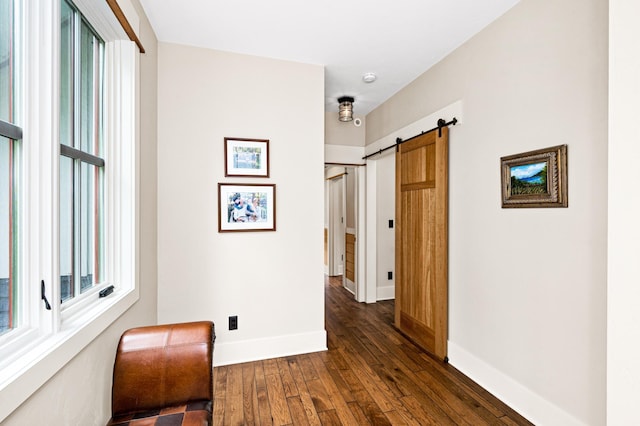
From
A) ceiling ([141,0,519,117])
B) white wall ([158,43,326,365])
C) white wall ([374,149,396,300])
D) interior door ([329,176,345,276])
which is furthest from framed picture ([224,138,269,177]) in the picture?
interior door ([329,176,345,276])

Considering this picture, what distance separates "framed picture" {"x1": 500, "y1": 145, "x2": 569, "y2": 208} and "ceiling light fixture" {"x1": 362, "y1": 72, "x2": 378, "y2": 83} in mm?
1541

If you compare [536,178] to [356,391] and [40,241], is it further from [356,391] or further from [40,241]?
[40,241]

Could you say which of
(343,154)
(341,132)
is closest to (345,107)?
(341,132)

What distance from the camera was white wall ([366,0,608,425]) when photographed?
1.59 metres

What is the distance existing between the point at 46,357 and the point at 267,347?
76.1 inches

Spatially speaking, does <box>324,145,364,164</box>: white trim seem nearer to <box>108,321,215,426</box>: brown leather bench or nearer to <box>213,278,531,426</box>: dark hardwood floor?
<box>213,278,531,426</box>: dark hardwood floor

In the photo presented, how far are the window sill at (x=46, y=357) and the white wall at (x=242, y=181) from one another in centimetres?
106

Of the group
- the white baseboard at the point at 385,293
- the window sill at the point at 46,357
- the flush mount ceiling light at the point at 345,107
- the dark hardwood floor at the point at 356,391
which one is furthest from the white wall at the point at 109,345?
the white baseboard at the point at 385,293

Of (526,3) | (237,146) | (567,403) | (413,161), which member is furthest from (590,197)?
(237,146)

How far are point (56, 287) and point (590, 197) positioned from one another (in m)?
2.46

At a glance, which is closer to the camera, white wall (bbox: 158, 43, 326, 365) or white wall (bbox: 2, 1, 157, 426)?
white wall (bbox: 2, 1, 157, 426)

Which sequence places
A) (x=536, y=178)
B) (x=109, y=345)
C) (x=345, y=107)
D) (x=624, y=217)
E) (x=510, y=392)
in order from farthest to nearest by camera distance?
1. (x=345, y=107)
2. (x=510, y=392)
3. (x=536, y=178)
4. (x=109, y=345)
5. (x=624, y=217)

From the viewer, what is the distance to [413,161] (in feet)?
10.1

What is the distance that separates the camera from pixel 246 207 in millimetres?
2668
